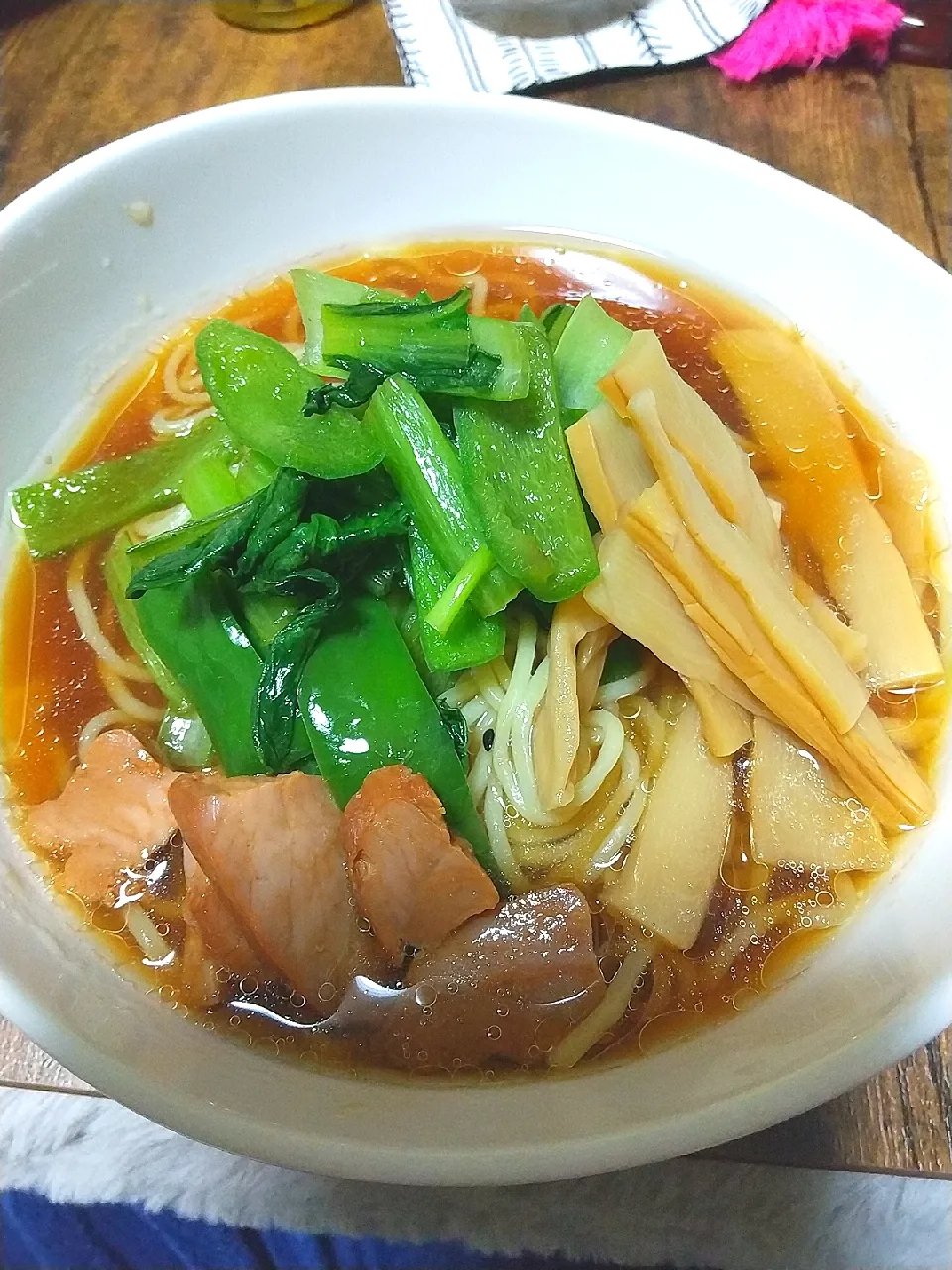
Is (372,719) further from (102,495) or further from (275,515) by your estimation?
(102,495)

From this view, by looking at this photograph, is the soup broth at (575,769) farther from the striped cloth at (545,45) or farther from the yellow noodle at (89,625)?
the striped cloth at (545,45)

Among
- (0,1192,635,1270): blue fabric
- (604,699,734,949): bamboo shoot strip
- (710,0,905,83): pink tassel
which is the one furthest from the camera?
(710,0,905,83): pink tassel

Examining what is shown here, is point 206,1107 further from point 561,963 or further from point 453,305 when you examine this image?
point 453,305

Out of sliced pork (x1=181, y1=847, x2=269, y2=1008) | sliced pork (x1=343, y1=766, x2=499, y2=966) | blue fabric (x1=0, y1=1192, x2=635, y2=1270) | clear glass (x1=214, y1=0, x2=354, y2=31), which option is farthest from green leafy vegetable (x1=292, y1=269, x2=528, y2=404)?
clear glass (x1=214, y1=0, x2=354, y2=31)

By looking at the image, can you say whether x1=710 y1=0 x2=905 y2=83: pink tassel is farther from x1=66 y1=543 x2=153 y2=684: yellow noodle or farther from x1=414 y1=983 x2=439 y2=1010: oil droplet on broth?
x1=414 y1=983 x2=439 y2=1010: oil droplet on broth

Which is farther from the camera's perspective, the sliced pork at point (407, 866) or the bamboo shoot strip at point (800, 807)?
the bamboo shoot strip at point (800, 807)

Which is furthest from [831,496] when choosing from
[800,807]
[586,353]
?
[800,807]

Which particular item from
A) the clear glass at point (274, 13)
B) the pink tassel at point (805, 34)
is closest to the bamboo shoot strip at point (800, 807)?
the pink tassel at point (805, 34)
